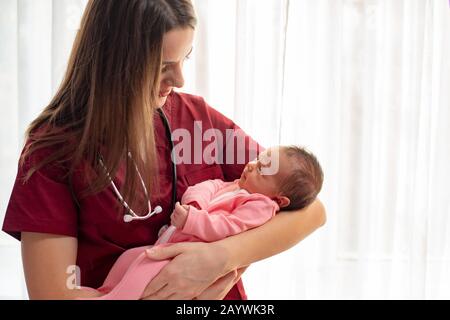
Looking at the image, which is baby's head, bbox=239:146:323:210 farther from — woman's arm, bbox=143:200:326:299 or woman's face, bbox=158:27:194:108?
woman's face, bbox=158:27:194:108

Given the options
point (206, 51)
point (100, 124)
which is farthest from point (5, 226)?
point (206, 51)

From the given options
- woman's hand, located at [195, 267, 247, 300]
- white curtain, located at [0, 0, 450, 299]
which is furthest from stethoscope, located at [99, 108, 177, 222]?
white curtain, located at [0, 0, 450, 299]

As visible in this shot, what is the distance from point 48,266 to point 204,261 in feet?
1.03

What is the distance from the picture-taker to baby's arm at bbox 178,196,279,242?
122 cm

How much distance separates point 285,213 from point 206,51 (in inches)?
38.0

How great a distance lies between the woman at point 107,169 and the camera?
1.17 metres

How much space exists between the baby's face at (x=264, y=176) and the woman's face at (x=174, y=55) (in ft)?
1.01

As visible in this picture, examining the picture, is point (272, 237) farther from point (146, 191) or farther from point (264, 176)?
point (146, 191)

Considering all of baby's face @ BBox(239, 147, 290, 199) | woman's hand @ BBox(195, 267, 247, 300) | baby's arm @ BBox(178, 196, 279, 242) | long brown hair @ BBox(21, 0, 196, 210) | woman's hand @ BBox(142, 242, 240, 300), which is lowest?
woman's hand @ BBox(195, 267, 247, 300)

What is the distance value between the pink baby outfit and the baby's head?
4 centimetres

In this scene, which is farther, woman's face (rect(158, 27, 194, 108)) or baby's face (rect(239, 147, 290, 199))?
baby's face (rect(239, 147, 290, 199))

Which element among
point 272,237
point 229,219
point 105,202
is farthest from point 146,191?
point 272,237

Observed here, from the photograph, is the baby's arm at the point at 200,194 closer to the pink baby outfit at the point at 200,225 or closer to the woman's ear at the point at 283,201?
the pink baby outfit at the point at 200,225
